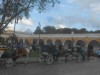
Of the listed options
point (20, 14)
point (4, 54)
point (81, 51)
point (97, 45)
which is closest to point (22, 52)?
point (4, 54)

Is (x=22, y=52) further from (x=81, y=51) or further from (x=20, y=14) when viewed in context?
(x=20, y=14)

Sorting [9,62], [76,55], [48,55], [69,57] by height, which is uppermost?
[48,55]

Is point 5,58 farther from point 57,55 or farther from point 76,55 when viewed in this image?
point 76,55

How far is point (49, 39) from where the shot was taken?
96.2m

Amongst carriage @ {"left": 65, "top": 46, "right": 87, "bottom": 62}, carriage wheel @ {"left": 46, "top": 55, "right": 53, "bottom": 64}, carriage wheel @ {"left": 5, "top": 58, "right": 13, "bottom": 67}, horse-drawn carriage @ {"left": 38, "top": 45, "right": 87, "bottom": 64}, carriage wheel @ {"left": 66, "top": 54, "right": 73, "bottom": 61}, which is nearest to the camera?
carriage wheel @ {"left": 5, "top": 58, "right": 13, "bottom": 67}

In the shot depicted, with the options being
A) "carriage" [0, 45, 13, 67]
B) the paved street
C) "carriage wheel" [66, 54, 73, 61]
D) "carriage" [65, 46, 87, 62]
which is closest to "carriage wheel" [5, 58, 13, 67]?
"carriage" [0, 45, 13, 67]

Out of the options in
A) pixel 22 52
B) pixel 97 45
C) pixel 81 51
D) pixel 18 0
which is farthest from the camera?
pixel 97 45

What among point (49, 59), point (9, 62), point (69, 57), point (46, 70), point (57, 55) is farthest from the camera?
→ point (69, 57)

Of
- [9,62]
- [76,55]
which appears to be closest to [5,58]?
[9,62]

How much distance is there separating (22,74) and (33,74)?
0.58 metres

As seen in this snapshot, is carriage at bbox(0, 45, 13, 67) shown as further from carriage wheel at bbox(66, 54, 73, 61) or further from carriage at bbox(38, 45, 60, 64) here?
carriage wheel at bbox(66, 54, 73, 61)

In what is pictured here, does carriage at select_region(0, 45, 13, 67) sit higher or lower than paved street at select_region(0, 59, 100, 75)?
higher

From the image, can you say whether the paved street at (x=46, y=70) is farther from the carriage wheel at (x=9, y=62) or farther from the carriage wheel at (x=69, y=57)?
the carriage wheel at (x=69, y=57)

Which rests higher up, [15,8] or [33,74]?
[15,8]
